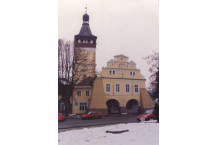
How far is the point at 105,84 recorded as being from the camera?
451cm

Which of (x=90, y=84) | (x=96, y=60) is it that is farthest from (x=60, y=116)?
(x=96, y=60)

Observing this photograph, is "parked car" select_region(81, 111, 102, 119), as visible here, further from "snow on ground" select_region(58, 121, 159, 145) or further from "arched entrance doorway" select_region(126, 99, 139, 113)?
"arched entrance doorway" select_region(126, 99, 139, 113)

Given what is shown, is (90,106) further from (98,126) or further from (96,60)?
(96,60)

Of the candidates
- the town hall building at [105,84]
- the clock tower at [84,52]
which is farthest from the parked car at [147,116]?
the clock tower at [84,52]

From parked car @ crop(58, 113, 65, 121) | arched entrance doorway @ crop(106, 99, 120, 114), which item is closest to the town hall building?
arched entrance doorway @ crop(106, 99, 120, 114)

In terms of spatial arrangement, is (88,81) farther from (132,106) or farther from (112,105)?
(132,106)

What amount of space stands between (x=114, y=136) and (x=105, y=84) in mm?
780

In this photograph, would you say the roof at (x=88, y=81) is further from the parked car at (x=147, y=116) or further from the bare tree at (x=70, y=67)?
the parked car at (x=147, y=116)

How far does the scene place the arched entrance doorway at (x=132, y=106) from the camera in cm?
458

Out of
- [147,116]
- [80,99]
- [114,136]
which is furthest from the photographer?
[147,116]

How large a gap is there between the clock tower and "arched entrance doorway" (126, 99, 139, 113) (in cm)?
72

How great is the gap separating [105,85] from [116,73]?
0.81 ft

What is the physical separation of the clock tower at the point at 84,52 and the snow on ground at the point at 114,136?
789mm

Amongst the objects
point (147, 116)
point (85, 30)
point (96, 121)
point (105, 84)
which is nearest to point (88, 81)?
point (105, 84)
